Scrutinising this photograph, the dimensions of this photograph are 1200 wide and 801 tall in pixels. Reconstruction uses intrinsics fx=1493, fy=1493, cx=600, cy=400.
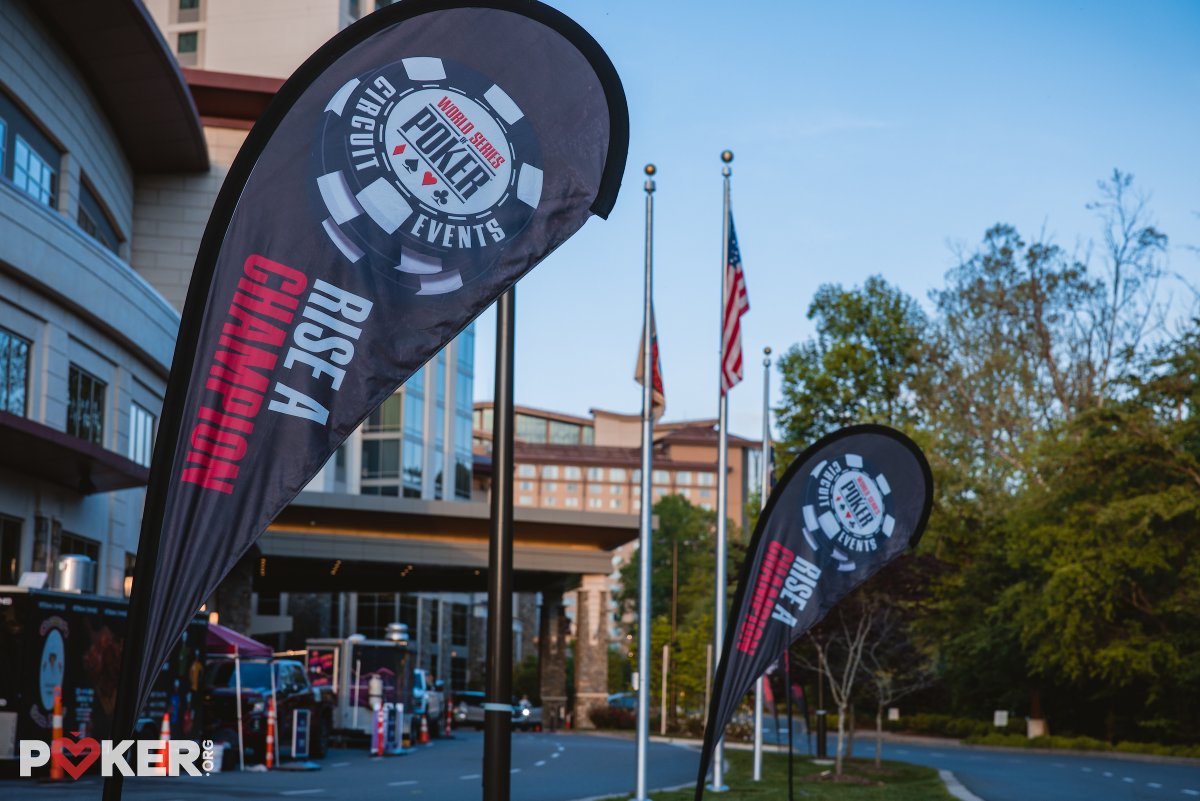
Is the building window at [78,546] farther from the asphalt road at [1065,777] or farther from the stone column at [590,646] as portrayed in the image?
the stone column at [590,646]

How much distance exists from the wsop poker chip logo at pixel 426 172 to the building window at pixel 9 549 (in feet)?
72.3

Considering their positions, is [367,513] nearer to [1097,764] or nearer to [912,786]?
[1097,764]

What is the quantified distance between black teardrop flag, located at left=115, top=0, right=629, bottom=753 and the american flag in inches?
604

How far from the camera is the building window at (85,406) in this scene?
94.8 feet

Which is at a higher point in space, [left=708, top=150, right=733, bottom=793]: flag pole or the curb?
[left=708, top=150, right=733, bottom=793]: flag pole

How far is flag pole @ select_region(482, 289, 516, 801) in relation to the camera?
7.14m

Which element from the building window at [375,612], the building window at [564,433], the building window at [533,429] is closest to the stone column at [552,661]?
the building window at [375,612]

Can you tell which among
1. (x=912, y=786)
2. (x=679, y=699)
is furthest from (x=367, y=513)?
(x=912, y=786)

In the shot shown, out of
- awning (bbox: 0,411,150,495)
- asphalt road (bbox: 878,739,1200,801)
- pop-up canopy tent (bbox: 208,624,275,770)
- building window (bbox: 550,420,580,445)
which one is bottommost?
asphalt road (bbox: 878,739,1200,801)

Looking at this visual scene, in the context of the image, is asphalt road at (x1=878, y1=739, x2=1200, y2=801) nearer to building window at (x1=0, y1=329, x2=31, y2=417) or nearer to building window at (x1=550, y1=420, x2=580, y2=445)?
building window at (x1=0, y1=329, x2=31, y2=417)

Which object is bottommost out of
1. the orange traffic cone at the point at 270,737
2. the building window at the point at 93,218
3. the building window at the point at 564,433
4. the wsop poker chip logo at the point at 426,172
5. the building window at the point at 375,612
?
the orange traffic cone at the point at 270,737

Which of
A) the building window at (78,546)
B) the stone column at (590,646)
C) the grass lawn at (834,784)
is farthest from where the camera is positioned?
the stone column at (590,646)

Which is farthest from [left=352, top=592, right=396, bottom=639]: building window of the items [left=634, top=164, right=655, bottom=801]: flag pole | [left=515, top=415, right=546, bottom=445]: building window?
[left=515, top=415, right=546, bottom=445]: building window

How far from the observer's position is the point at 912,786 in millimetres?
24859
